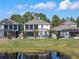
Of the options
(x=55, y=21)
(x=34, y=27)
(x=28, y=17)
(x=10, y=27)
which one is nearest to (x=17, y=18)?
(x=28, y=17)

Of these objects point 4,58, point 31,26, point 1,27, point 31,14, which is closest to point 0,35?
point 1,27

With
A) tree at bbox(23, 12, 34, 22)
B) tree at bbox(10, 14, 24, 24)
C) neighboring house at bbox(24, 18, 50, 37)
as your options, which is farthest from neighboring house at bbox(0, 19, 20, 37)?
tree at bbox(10, 14, 24, 24)

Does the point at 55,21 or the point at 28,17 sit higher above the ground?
the point at 28,17

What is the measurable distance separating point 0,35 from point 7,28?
38.9 ft

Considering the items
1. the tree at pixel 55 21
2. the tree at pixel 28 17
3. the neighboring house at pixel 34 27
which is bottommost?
the neighboring house at pixel 34 27

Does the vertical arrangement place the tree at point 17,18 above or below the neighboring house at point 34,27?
above

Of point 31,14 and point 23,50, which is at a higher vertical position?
point 31,14

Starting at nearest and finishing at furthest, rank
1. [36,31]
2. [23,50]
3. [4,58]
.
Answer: [4,58] < [23,50] < [36,31]

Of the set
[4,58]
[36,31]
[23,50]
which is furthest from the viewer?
[36,31]

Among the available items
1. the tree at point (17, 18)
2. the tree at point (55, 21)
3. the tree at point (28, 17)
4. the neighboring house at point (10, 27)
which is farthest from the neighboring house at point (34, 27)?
the tree at point (17, 18)

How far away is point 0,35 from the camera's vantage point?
4493 inches

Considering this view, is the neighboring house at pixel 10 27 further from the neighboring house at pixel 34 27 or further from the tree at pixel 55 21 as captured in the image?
the tree at pixel 55 21

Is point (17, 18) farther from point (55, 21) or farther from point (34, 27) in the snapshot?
point (34, 27)

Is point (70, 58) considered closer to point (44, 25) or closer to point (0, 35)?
point (0, 35)
